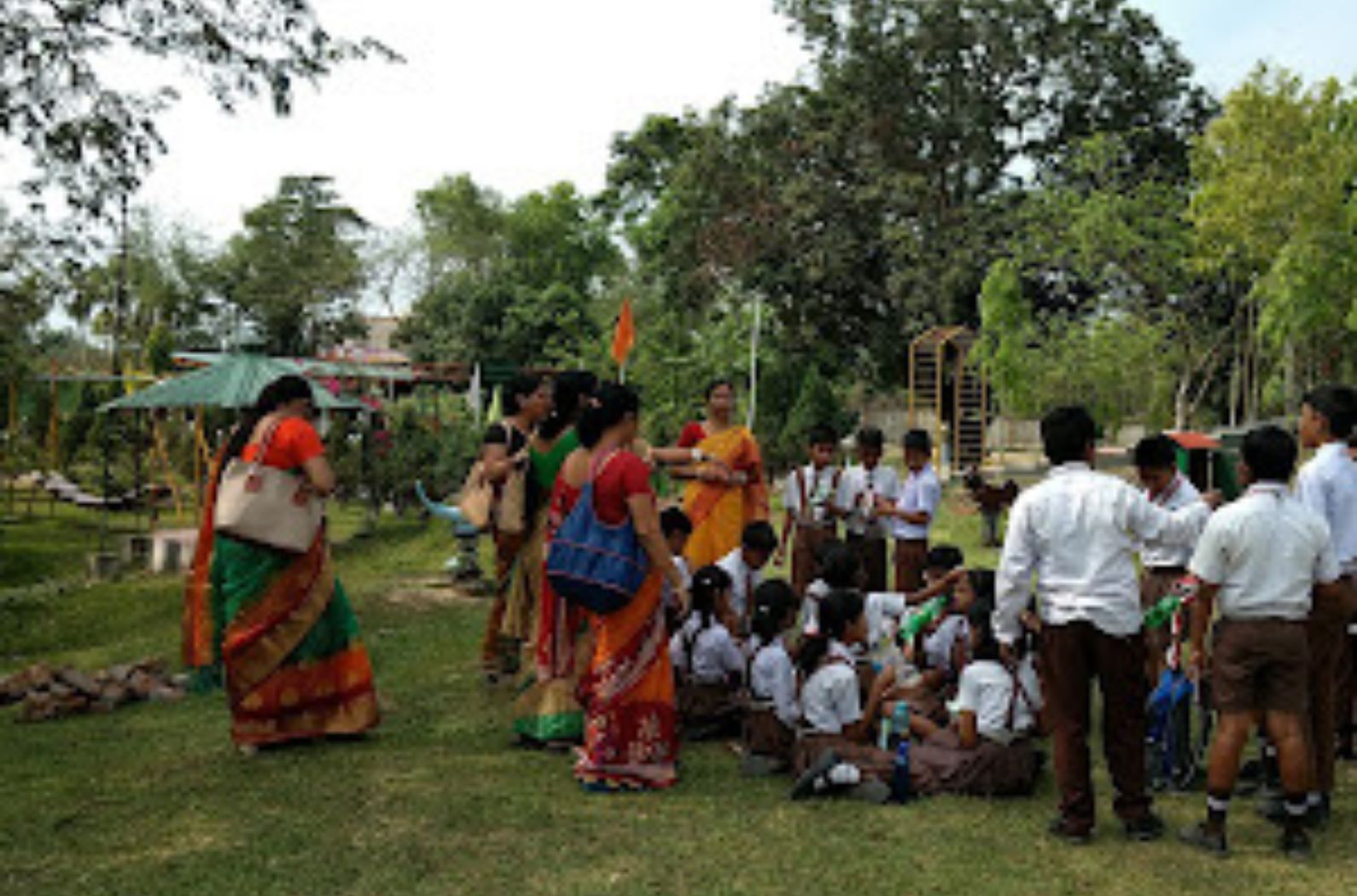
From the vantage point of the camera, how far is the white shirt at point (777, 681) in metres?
5.16

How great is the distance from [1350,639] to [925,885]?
2.58m

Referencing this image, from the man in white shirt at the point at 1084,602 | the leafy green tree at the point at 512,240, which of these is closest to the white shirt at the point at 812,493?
the man in white shirt at the point at 1084,602

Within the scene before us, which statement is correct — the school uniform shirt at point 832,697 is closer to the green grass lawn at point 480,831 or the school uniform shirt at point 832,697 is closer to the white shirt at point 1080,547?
the green grass lawn at point 480,831

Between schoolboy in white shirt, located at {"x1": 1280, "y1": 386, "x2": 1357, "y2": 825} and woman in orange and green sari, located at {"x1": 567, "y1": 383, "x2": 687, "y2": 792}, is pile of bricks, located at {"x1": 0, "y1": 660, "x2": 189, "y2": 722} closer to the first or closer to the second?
woman in orange and green sari, located at {"x1": 567, "y1": 383, "x2": 687, "y2": 792}

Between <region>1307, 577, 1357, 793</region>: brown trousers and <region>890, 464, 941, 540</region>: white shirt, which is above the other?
<region>890, 464, 941, 540</region>: white shirt

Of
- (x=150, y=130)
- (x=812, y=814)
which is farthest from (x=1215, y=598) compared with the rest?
(x=150, y=130)

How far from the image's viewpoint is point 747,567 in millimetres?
6383

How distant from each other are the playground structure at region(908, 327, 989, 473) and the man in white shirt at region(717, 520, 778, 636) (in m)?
14.0

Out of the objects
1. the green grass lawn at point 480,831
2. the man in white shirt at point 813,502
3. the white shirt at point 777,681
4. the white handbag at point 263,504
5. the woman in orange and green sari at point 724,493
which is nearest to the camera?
the green grass lawn at point 480,831

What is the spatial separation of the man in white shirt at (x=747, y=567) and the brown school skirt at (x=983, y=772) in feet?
4.94

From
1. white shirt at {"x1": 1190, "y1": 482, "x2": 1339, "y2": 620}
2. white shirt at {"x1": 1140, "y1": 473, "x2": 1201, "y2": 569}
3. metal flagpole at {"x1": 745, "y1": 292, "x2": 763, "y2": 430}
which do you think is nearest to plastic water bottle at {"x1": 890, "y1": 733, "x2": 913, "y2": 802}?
white shirt at {"x1": 1190, "y1": 482, "x2": 1339, "y2": 620}

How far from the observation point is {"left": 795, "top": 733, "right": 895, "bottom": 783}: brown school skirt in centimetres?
487

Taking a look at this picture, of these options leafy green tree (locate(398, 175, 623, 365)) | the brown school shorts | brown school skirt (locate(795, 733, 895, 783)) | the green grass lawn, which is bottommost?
the green grass lawn

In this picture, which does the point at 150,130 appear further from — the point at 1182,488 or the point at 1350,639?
the point at 1350,639
